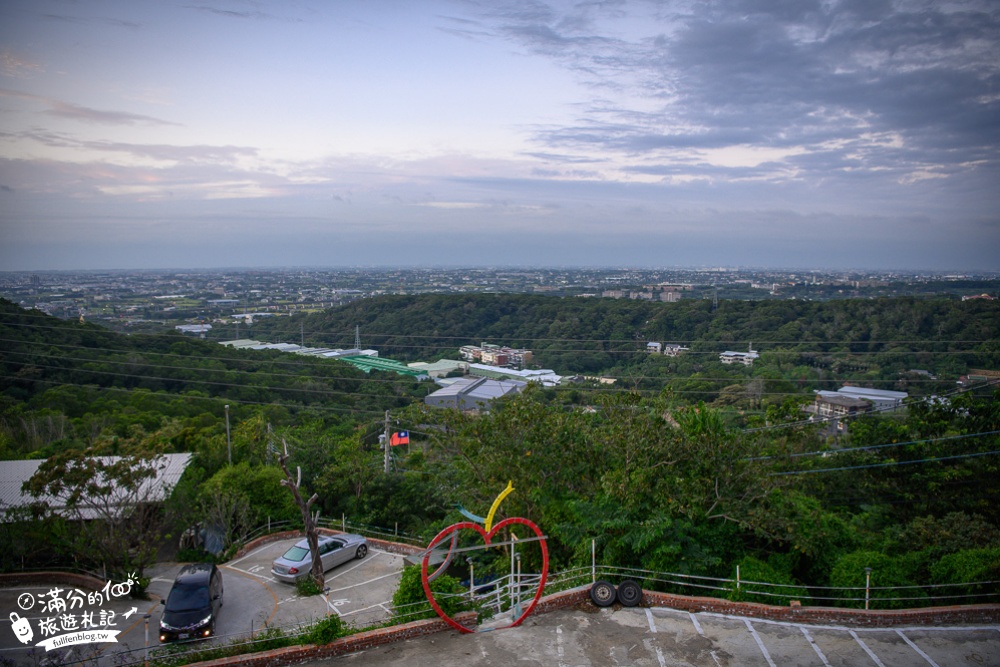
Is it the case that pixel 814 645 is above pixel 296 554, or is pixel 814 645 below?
above

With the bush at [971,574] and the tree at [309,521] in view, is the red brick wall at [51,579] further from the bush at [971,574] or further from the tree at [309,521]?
the bush at [971,574]

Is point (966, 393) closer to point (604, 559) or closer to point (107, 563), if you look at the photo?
point (604, 559)

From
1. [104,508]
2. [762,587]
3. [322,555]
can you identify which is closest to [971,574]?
[762,587]

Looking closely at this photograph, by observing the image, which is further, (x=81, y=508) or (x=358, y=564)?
(x=358, y=564)

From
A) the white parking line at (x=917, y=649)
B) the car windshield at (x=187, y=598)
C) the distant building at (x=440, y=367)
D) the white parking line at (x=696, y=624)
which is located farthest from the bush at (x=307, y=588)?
the distant building at (x=440, y=367)

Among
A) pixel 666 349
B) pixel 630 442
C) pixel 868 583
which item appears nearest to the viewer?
pixel 868 583

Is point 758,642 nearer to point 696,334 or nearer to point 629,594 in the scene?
point 629,594

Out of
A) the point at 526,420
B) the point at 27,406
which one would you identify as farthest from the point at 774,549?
the point at 27,406
